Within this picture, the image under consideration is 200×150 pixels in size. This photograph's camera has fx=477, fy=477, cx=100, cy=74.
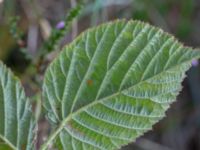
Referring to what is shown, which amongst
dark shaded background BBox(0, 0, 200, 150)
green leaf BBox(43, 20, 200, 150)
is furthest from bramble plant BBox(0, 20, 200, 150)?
dark shaded background BBox(0, 0, 200, 150)

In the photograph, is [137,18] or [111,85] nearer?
[111,85]

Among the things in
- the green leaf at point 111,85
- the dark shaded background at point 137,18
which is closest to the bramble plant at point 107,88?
the green leaf at point 111,85

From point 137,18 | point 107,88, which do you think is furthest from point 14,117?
point 137,18

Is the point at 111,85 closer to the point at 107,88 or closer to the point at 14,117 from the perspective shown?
the point at 107,88

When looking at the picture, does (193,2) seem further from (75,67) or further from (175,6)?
(75,67)

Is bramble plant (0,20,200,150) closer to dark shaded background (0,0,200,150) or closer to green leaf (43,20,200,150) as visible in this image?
green leaf (43,20,200,150)
